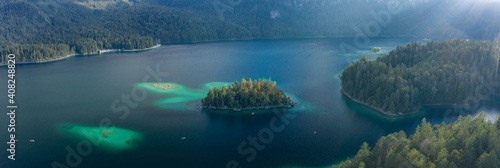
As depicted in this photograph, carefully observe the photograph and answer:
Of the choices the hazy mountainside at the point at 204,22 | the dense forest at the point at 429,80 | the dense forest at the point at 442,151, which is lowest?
the dense forest at the point at 442,151

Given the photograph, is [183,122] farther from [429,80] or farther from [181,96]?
[429,80]

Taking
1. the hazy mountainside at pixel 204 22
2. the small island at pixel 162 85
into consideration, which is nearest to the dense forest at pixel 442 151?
the small island at pixel 162 85

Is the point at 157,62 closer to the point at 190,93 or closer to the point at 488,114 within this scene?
the point at 190,93

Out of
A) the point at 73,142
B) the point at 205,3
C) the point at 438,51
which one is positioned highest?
the point at 205,3

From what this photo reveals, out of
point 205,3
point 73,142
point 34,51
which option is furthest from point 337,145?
point 205,3

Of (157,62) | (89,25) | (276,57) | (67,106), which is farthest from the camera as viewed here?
(89,25)

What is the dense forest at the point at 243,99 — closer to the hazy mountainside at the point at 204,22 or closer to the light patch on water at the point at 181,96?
the light patch on water at the point at 181,96

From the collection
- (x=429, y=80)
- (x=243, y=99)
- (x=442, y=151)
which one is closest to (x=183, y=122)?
(x=243, y=99)
